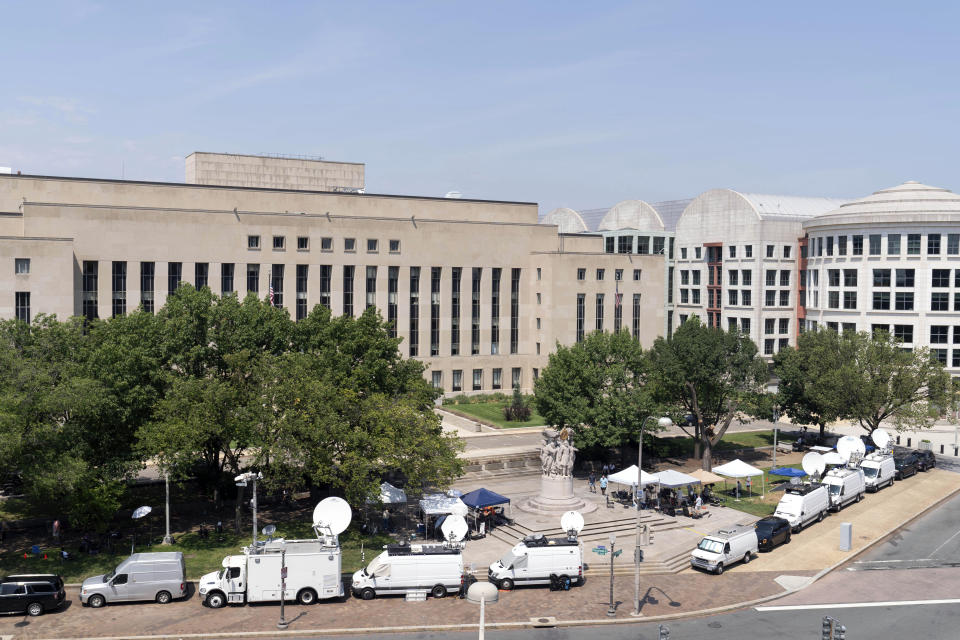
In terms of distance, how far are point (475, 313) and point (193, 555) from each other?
57461 millimetres

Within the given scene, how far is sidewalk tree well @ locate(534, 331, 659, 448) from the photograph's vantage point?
60938 millimetres

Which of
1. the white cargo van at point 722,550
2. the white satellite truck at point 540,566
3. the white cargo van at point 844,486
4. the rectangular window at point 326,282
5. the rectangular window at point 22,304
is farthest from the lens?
the rectangular window at point 326,282

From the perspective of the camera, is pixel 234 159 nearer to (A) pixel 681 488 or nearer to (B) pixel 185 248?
(B) pixel 185 248

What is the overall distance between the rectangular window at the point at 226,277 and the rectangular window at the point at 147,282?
6.64 meters

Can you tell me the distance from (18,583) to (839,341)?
67624 mm

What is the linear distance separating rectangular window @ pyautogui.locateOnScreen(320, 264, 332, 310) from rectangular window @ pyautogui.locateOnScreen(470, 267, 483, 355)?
58.1 ft

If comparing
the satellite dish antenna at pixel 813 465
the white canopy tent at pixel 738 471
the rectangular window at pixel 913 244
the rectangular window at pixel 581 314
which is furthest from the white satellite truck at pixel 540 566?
the rectangular window at pixel 913 244

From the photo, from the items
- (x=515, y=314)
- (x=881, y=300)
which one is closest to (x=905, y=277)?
(x=881, y=300)

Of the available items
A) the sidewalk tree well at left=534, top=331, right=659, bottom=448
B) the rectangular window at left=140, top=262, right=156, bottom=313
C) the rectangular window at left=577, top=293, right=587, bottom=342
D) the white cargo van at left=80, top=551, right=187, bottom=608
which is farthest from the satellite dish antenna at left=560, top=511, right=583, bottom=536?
the rectangular window at left=577, top=293, right=587, bottom=342

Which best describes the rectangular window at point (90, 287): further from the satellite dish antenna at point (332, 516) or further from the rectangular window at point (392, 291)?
the satellite dish antenna at point (332, 516)

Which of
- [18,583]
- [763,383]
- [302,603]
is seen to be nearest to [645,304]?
[763,383]

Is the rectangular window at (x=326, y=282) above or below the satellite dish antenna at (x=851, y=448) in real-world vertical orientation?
above

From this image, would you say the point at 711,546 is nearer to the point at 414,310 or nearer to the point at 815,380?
the point at 815,380

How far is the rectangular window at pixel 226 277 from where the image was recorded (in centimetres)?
8412
